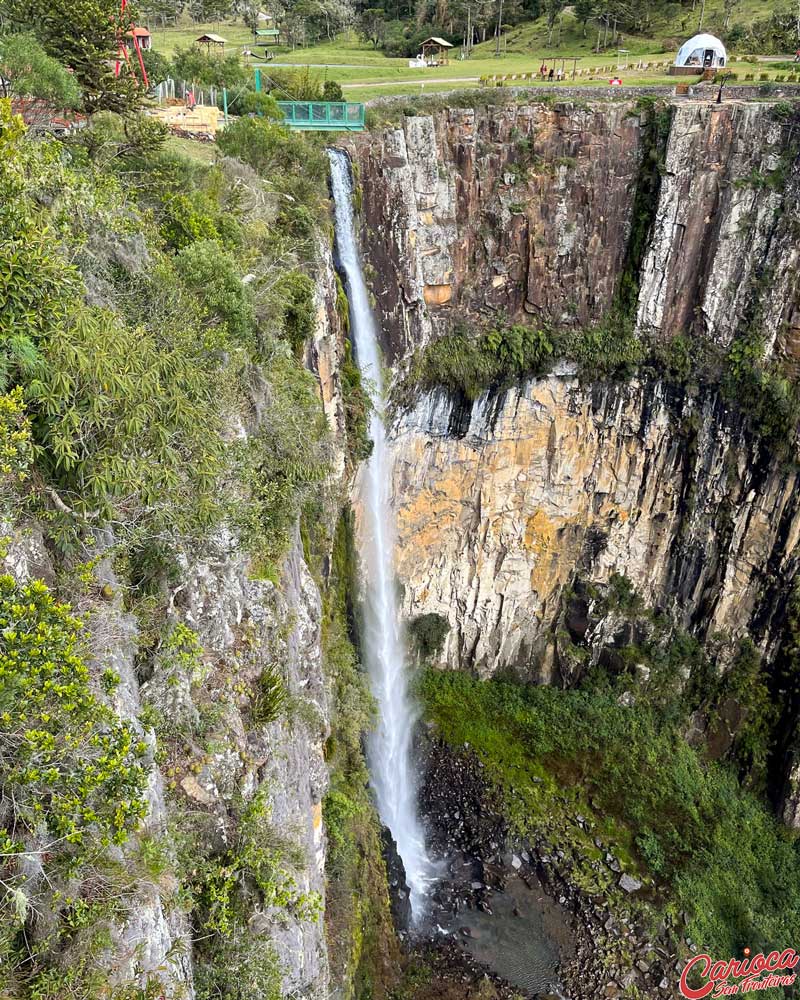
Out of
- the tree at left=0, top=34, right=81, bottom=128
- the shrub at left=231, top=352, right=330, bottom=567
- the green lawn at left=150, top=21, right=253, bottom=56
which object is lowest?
the shrub at left=231, top=352, right=330, bottom=567

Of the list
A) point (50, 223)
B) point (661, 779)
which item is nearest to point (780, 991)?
point (661, 779)

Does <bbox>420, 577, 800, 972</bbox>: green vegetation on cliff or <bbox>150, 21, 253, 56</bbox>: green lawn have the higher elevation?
<bbox>150, 21, 253, 56</bbox>: green lawn

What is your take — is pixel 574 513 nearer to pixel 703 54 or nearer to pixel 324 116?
pixel 324 116

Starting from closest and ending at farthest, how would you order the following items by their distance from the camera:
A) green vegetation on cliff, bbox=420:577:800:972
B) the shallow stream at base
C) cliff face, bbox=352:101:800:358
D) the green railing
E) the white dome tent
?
the shallow stream at base, the green railing, green vegetation on cliff, bbox=420:577:800:972, cliff face, bbox=352:101:800:358, the white dome tent

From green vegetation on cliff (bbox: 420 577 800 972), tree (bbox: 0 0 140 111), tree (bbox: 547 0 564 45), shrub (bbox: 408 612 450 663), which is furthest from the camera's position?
tree (bbox: 547 0 564 45)

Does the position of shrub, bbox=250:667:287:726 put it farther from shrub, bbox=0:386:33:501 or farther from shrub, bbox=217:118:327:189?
shrub, bbox=217:118:327:189

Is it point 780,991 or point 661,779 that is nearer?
point 780,991

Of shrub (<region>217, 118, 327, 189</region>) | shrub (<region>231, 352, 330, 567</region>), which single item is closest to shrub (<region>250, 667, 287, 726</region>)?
shrub (<region>231, 352, 330, 567</region>)

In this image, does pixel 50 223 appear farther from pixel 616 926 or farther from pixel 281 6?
pixel 281 6
